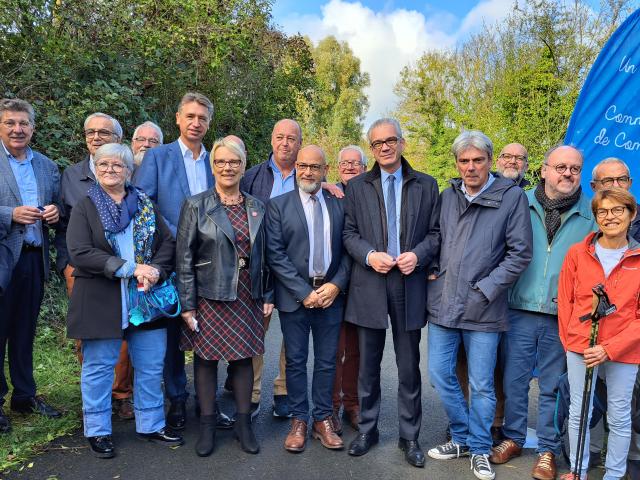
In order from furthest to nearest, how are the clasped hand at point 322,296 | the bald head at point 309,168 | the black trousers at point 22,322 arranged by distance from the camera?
the black trousers at point 22,322
the bald head at point 309,168
the clasped hand at point 322,296

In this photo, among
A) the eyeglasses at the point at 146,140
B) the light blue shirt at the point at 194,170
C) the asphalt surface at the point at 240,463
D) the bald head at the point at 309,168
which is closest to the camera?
the asphalt surface at the point at 240,463

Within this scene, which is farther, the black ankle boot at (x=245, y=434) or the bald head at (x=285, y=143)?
the bald head at (x=285, y=143)

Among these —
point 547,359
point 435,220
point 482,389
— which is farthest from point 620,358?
point 435,220

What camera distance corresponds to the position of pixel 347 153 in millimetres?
6078

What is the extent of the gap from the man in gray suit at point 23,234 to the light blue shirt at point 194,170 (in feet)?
3.59

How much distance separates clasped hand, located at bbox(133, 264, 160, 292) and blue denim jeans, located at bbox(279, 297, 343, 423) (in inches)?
40.6

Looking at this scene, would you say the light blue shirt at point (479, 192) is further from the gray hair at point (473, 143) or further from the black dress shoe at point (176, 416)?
the black dress shoe at point (176, 416)

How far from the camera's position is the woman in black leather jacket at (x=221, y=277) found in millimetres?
3963

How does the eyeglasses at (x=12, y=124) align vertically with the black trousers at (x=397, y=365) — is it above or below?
above

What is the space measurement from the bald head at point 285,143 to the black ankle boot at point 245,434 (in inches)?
86.4

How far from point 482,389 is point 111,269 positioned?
9.11ft

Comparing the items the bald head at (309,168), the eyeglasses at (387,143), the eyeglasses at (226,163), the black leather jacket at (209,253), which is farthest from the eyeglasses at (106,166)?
the eyeglasses at (387,143)

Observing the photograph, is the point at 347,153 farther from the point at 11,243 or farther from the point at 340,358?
the point at 11,243

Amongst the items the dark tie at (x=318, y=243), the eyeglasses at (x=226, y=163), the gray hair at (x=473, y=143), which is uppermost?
the gray hair at (x=473, y=143)
